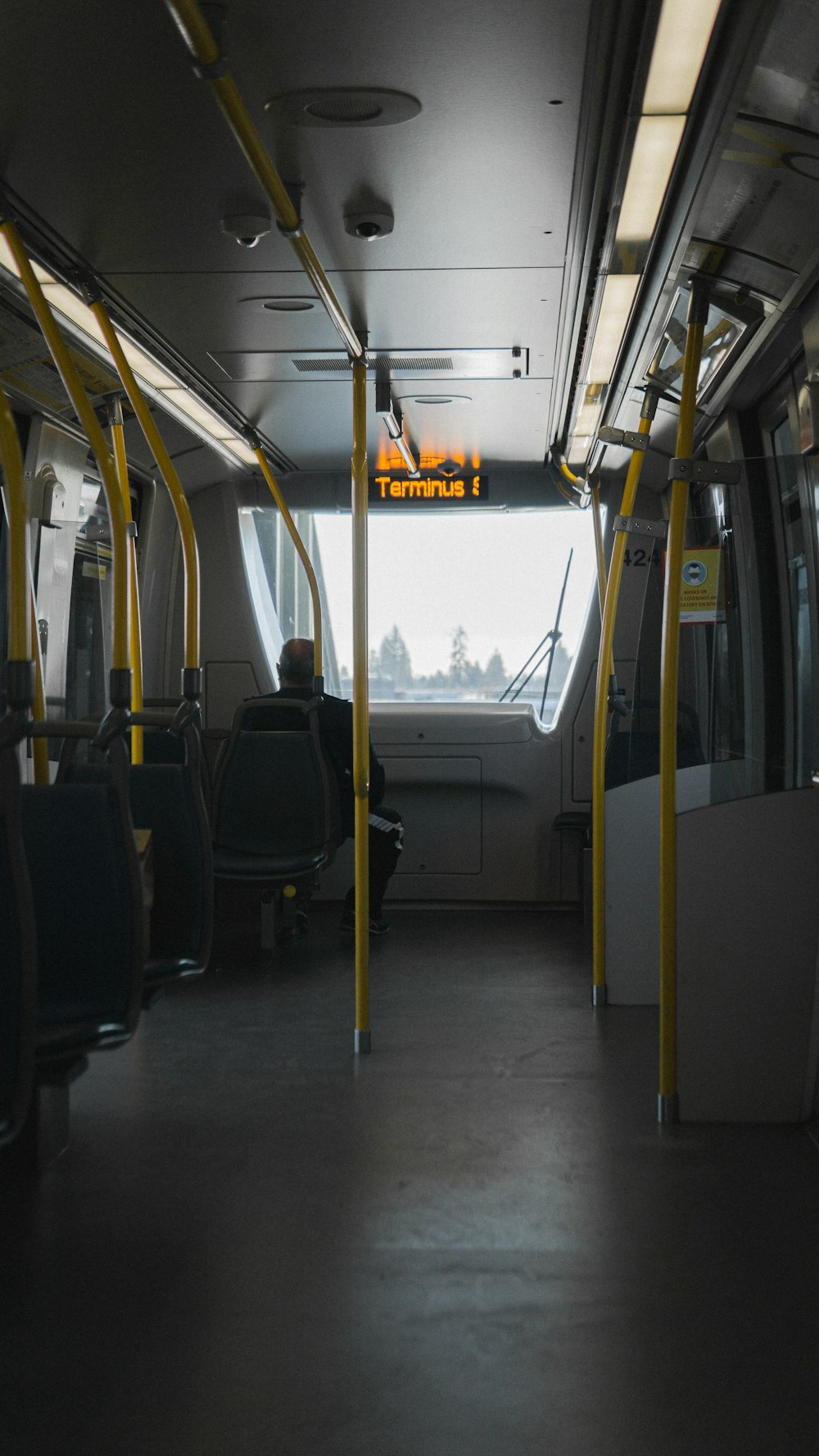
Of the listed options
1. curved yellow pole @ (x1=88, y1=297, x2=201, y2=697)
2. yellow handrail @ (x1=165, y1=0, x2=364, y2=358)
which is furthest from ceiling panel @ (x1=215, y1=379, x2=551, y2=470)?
curved yellow pole @ (x1=88, y1=297, x2=201, y2=697)

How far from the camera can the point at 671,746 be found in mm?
4078

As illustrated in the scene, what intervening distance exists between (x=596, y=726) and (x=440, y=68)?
3475mm

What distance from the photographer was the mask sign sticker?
4188mm

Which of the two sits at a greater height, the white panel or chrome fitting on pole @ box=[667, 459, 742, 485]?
chrome fitting on pole @ box=[667, 459, 742, 485]

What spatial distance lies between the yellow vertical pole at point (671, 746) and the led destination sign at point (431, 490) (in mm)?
4312

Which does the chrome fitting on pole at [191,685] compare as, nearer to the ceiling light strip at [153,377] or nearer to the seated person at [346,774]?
the ceiling light strip at [153,377]

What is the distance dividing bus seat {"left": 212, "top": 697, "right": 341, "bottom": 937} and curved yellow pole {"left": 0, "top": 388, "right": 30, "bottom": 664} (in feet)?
13.1

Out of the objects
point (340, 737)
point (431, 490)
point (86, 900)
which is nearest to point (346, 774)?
point (340, 737)

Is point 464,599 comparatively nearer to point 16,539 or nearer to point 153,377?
point 153,377

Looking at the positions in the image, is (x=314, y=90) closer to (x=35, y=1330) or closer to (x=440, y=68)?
(x=440, y=68)

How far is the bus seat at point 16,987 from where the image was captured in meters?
2.32

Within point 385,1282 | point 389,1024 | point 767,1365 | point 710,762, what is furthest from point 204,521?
point 767,1365

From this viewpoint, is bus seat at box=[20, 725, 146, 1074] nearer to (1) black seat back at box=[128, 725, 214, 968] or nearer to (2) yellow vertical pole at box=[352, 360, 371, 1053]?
(1) black seat back at box=[128, 725, 214, 968]

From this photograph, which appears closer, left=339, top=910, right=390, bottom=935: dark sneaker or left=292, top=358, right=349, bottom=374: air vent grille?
left=292, top=358, right=349, bottom=374: air vent grille
